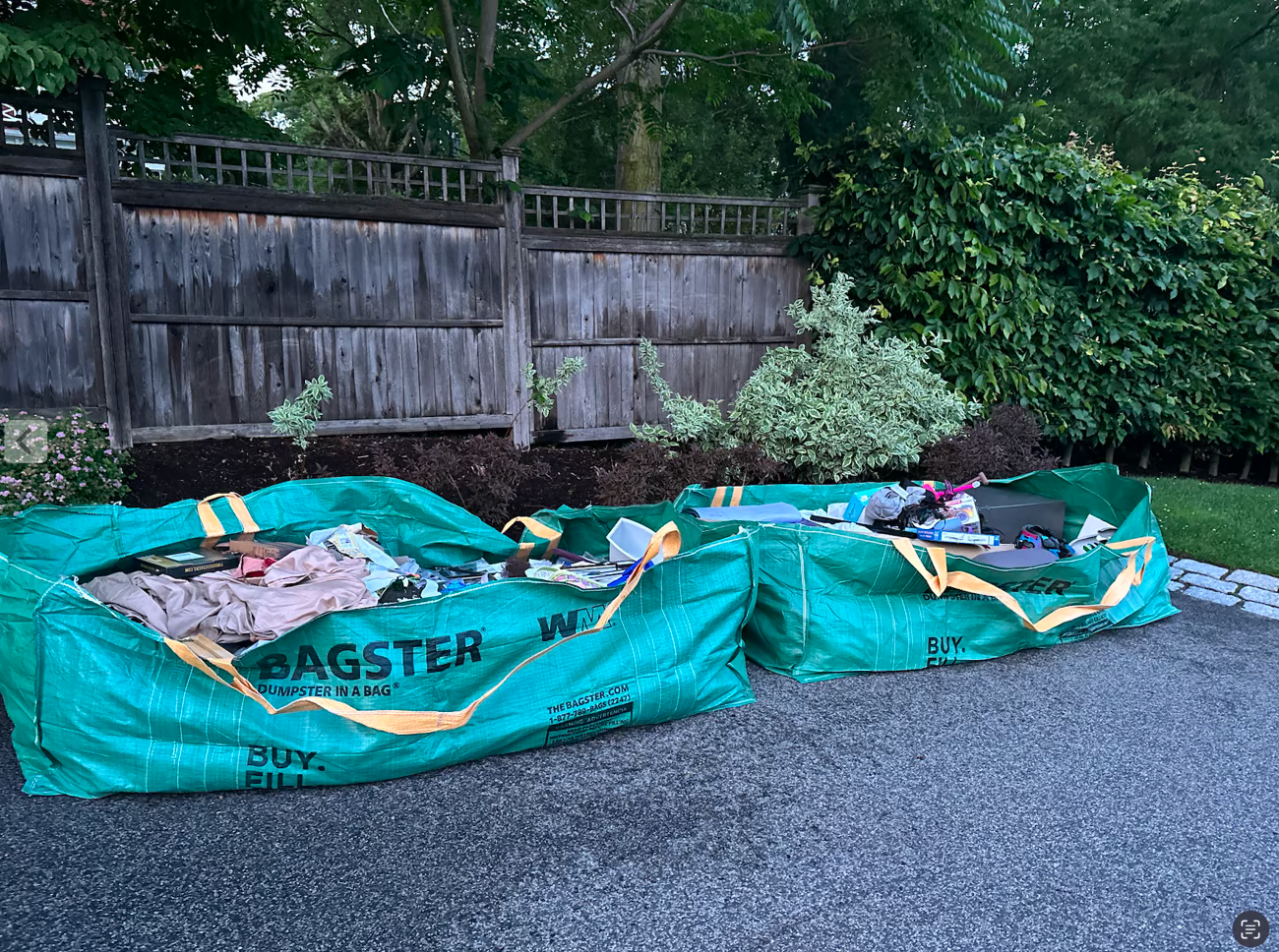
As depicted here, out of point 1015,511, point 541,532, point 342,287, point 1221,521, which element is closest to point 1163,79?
point 1221,521

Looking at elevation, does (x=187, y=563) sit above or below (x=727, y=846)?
above

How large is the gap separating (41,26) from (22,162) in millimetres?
755

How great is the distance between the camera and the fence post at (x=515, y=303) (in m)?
6.34

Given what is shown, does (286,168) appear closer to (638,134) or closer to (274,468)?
(274,468)

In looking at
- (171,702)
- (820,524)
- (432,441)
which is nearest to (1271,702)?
(820,524)

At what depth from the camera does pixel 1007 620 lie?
387 centimetres

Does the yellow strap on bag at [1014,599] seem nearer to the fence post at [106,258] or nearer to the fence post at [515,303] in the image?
the fence post at [515,303]

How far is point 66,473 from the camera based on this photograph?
4.14 metres

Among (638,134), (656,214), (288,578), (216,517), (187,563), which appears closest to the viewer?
(288,578)

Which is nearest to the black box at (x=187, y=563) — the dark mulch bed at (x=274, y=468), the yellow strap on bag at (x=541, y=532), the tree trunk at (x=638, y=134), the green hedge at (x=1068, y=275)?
the yellow strap on bag at (x=541, y=532)

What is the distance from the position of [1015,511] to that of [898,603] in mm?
1429

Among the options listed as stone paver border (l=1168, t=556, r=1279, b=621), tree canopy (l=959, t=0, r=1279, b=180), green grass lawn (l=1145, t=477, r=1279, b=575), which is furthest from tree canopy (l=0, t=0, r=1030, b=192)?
tree canopy (l=959, t=0, r=1279, b=180)

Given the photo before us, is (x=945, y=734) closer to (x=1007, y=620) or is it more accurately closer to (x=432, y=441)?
(x=1007, y=620)

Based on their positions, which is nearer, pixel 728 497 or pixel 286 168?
pixel 728 497
